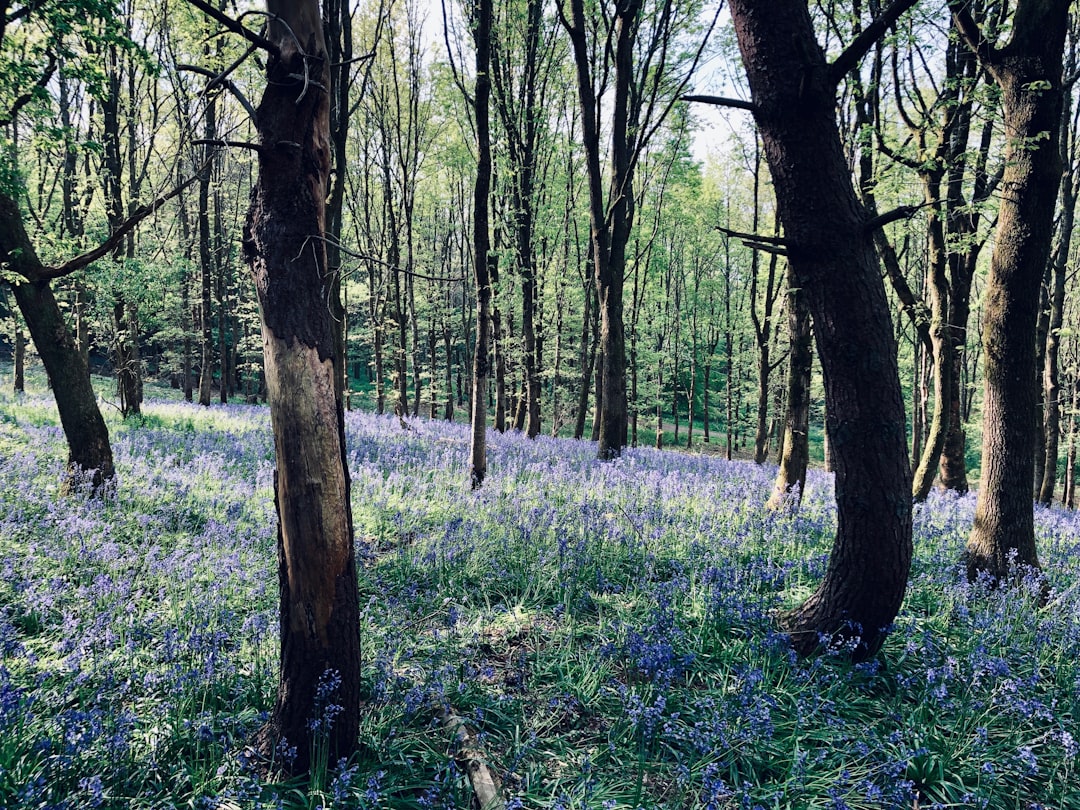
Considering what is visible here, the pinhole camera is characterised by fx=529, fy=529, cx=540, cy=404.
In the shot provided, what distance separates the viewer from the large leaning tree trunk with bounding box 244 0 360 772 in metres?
2.74

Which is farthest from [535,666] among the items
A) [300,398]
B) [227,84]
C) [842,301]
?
[227,84]

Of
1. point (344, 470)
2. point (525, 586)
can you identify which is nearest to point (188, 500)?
point (525, 586)

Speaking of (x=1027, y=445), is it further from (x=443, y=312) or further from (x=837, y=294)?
(x=443, y=312)

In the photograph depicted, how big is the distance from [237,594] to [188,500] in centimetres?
283

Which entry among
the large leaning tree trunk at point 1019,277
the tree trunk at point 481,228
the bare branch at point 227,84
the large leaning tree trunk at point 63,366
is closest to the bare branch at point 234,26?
the bare branch at point 227,84

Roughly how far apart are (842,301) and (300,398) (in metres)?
3.44

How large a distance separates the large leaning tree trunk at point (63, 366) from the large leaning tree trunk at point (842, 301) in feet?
25.7

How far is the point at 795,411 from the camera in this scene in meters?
7.40

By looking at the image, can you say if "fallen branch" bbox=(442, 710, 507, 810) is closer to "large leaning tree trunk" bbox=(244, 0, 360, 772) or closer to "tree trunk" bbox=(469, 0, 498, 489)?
"large leaning tree trunk" bbox=(244, 0, 360, 772)

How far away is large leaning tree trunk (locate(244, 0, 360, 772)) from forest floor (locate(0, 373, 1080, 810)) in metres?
0.37

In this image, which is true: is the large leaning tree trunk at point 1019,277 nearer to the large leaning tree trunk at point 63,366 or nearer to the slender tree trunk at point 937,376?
the slender tree trunk at point 937,376

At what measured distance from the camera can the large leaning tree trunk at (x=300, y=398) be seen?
8.99ft

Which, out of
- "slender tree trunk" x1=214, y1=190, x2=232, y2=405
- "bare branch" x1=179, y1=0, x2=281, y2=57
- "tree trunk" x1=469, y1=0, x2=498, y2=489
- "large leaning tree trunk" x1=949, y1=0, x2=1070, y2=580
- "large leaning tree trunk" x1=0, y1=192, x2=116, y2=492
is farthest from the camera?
"slender tree trunk" x1=214, y1=190, x2=232, y2=405

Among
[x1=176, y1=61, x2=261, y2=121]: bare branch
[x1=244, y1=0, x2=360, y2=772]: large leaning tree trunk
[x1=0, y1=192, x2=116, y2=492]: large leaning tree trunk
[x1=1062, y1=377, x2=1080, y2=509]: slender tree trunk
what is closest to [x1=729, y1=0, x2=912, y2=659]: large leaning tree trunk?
[x1=244, y1=0, x2=360, y2=772]: large leaning tree trunk
